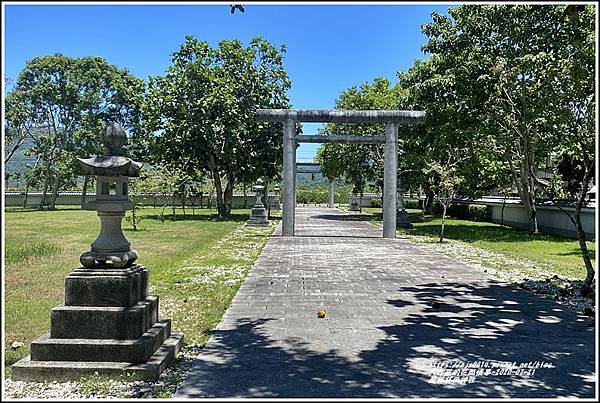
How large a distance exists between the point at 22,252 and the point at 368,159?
70.5ft

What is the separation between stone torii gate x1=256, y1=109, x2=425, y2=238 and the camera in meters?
16.3

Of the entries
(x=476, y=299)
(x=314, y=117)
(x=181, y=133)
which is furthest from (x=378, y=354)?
(x=181, y=133)

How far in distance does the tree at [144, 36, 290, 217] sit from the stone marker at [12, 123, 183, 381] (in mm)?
19671

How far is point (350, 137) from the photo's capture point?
1669cm

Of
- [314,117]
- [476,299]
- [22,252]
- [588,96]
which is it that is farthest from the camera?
[314,117]

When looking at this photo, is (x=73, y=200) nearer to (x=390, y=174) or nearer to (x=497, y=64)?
(x=390, y=174)

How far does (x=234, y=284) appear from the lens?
8.13 m

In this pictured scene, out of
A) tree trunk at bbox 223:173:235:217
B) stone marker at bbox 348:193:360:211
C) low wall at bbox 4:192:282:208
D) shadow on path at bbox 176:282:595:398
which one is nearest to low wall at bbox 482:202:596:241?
shadow on path at bbox 176:282:595:398

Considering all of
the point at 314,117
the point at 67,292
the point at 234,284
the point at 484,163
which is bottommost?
the point at 234,284

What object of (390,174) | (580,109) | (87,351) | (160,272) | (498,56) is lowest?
(160,272)

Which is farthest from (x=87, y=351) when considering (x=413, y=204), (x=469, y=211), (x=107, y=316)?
(x=413, y=204)

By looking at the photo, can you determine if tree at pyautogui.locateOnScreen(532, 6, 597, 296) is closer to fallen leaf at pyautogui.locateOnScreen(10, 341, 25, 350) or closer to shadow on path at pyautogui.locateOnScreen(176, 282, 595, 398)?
shadow on path at pyautogui.locateOnScreen(176, 282, 595, 398)

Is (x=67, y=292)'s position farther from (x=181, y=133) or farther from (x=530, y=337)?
(x=181, y=133)

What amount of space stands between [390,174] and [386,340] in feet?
39.2
